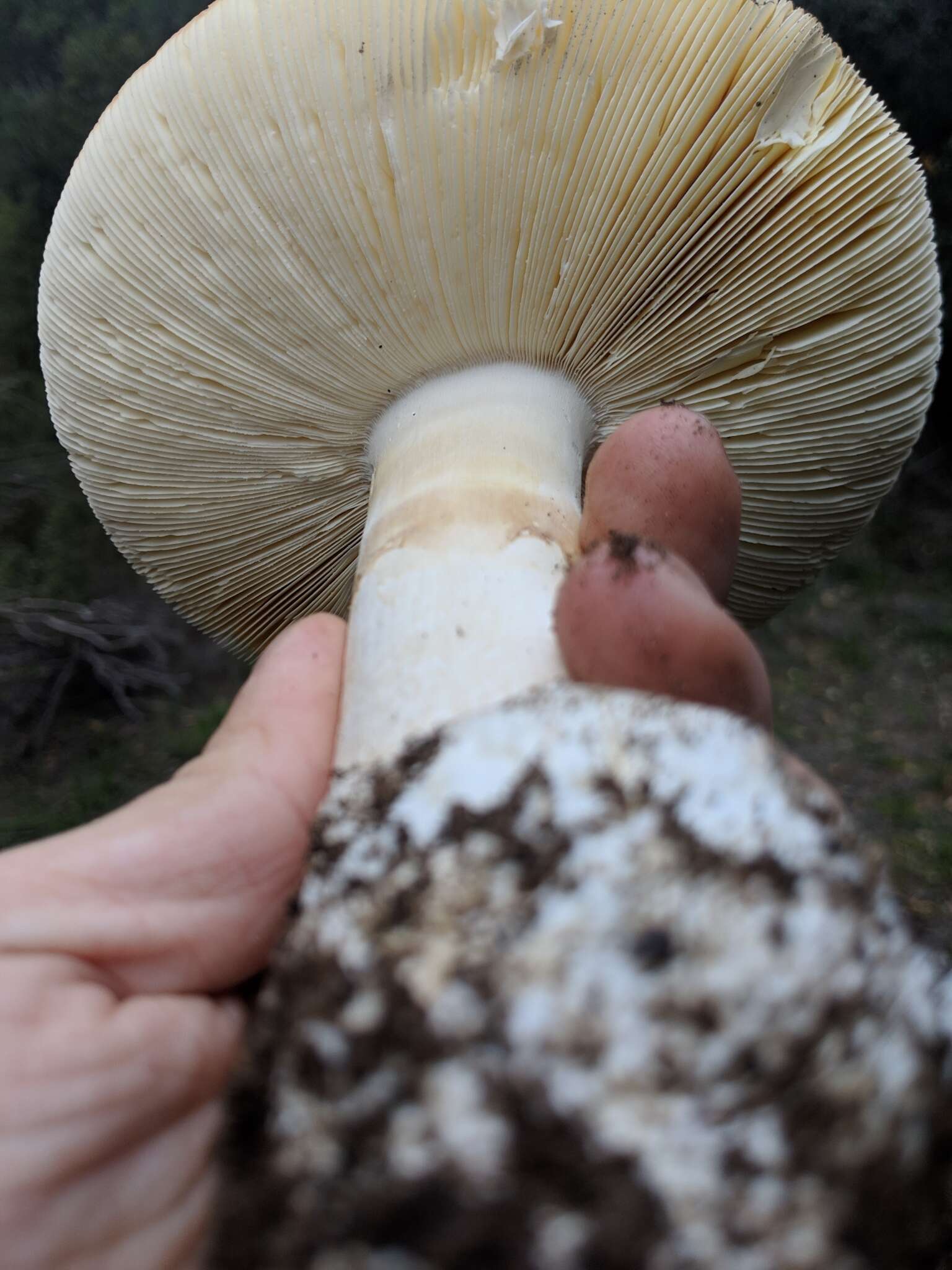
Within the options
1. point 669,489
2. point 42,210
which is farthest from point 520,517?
point 42,210

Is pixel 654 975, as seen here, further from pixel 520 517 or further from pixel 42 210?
pixel 42 210

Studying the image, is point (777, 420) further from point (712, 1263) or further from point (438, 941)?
point (712, 1263)

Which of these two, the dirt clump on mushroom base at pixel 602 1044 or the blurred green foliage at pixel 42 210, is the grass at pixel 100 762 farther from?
the dirt clump on mushroom base at pixel 602 1044

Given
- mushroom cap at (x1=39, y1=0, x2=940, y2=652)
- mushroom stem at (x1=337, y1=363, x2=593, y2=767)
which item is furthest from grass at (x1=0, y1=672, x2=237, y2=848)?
mushroom stem at (x1=337, y1=363, x2=593, y2=767)

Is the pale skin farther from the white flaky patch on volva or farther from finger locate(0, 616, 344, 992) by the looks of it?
the white flaky patch on volva

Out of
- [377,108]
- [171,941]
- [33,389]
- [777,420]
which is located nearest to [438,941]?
[171,941]

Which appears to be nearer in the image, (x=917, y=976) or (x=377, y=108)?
(x=917, y=976)

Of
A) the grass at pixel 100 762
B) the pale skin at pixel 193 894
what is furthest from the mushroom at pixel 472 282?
the grass at pixel 100 762
